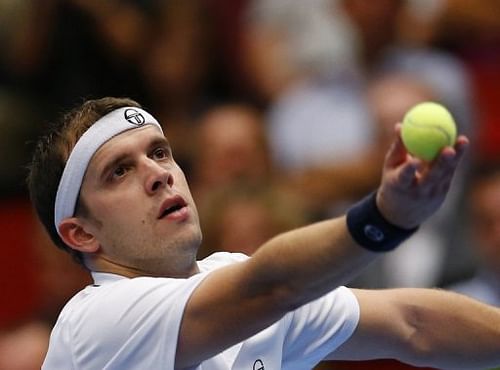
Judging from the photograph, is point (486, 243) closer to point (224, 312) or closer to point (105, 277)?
point (105, 277)

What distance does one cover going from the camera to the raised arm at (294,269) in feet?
14.7

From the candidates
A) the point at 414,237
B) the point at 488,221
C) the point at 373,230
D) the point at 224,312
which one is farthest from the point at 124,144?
the point at 414,237

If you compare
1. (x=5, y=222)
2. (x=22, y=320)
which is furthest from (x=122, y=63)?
(x=22, y=320)

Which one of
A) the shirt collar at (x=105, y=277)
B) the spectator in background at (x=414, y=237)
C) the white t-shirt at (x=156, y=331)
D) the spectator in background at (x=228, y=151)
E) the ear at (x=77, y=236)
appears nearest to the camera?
the white t-shirt at (x=156, y=331)

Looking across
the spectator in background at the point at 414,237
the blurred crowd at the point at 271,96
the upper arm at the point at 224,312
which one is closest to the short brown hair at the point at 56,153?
the upper arm at the point at 224,312

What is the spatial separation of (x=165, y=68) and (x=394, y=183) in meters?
6.21

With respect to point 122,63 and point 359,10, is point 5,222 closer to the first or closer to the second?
point 122,63

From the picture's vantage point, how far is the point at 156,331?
17.0ft

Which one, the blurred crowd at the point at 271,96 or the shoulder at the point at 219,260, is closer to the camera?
the shoulder at the point at 219,260

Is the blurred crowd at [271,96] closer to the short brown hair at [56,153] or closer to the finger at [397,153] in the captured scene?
the short brown hair at [56,153]

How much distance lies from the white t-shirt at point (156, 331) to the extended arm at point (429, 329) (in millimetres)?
110

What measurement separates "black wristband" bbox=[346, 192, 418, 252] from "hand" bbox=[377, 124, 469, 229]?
0.08 feet

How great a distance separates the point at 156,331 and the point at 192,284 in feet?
0.70

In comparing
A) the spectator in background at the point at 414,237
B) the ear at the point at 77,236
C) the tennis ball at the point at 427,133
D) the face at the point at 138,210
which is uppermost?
the tennis ball at the point at 427,133
